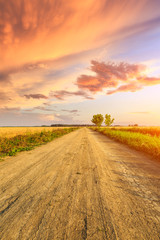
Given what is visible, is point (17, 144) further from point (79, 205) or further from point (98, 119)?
point (98, 119)

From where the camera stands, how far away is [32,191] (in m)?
3.15

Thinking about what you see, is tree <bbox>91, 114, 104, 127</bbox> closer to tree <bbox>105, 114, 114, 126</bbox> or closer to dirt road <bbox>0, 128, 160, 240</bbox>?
tree <bbox>105, 114, 114, 126</bbox>

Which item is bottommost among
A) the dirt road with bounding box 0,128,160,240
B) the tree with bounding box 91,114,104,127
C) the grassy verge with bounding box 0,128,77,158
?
the dirt road with bounding box 0,128,160,240

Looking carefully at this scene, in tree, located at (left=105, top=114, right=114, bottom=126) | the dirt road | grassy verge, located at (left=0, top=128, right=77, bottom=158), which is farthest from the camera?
tree, located at (left=105, top=114, right=114, bottom=126)

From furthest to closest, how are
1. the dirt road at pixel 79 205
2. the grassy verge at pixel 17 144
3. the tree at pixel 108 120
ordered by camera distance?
the tree at pixel 108 120, the grassy verge at pixel 17 144, the dirt road at pixel 79 205

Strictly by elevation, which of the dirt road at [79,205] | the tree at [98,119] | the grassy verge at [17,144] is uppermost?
the tree at [98,119]

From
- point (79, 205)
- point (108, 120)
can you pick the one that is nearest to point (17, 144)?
point (79, 205)

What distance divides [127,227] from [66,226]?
3.33 feet

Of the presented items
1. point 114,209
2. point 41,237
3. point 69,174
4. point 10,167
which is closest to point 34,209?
point 41,237

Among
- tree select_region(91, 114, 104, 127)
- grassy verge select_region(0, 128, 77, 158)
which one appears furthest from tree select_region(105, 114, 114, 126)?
grassy verge select_region(0, 128, 77, 158)

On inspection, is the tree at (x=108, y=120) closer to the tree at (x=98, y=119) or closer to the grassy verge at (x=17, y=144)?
the tree at (x=98, y=119)

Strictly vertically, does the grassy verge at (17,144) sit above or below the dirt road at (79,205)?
above

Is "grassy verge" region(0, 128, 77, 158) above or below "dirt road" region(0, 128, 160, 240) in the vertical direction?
above

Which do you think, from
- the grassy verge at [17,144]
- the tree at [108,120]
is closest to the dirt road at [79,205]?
the grassy verge at [17,144]
